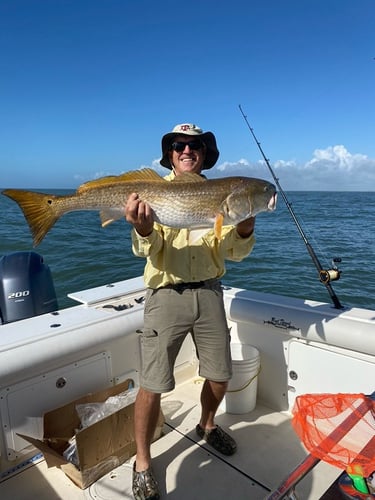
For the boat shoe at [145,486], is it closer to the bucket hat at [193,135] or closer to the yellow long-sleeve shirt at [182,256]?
the yellow long-sleeve shirt at [182,256]

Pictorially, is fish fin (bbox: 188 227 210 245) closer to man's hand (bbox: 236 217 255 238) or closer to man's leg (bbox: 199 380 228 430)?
man's hand (bbox: 236 217 255 238)

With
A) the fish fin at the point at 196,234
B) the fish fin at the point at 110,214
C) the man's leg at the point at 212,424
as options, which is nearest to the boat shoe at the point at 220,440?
the man's leg at the point at 212,424

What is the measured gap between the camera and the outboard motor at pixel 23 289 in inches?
155

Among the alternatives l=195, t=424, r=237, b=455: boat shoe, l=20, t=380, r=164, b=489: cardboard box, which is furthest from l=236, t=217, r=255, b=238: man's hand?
l=195, t=424, r=237, b=455: boat shoe

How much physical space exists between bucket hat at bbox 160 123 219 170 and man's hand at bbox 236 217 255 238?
744 millimetres

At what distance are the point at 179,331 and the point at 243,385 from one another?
3.98ft

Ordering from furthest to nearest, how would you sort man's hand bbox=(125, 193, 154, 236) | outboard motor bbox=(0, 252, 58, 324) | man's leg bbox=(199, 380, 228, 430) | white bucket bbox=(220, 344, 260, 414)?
outboard motor bbox=(0, 252, 58, 324)
white bucket bbox=(220, 344, 260, 414)
man's leg bbox=(199, 380, 228, 430)
man's hand bbox=(125, 193, 154, 236)

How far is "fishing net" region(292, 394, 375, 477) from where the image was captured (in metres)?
1.69

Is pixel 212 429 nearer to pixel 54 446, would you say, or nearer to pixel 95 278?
pixel 54 446

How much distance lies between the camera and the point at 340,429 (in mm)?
1852

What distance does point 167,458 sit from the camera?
303 centimetres

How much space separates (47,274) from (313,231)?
51.5ft

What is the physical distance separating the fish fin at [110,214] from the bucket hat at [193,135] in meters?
0.74

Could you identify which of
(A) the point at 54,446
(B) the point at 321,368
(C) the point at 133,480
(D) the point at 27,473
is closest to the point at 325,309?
(B) the point at 321,368
